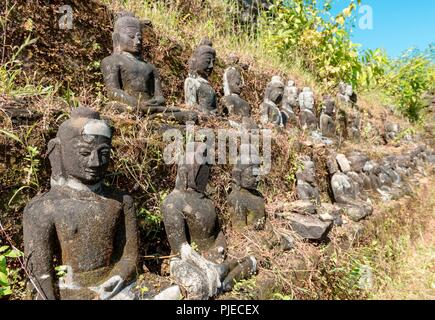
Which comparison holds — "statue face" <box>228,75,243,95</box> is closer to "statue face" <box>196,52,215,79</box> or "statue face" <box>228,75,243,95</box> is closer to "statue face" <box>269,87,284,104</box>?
"statue face" <box>196,52,215,79</box>

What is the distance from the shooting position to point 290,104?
7.62 m

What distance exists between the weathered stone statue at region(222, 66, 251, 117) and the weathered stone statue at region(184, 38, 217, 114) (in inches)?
22.3

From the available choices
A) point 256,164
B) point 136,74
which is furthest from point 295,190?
point 136,74

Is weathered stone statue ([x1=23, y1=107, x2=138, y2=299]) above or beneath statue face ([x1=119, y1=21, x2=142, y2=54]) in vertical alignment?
beneath

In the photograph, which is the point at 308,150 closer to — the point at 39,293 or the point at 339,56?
the point at 39,293

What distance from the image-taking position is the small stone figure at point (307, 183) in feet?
15.6

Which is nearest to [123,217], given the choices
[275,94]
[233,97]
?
[233,97]

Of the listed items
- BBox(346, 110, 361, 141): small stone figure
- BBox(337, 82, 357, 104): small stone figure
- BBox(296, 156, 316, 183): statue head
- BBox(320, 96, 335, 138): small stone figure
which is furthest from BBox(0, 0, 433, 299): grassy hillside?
BBox(337, 82, 357, 104): small stone figure

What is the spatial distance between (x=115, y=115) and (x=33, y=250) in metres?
1.70

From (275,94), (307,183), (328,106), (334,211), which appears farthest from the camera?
(328,106)

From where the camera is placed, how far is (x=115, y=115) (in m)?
3.45

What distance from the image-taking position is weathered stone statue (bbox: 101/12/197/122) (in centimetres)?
387

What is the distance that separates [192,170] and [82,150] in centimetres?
91
